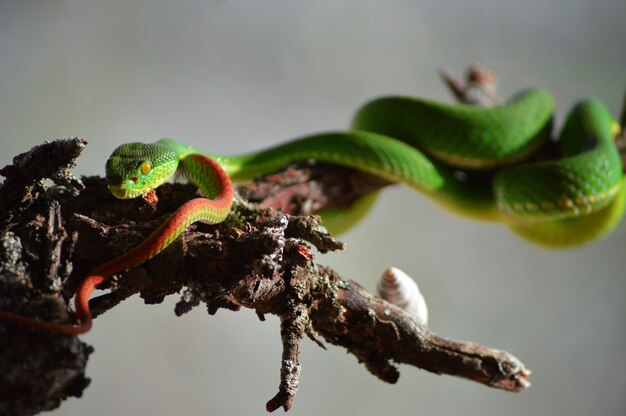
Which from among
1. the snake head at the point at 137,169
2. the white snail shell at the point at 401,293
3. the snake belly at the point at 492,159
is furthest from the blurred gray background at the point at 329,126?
the white snail shell at the point at 401,293

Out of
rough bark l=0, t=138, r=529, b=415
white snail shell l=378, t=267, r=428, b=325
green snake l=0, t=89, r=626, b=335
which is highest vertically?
green snake l=0, t=89, r=626, b=335

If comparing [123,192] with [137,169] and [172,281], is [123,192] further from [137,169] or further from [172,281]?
[172,281]

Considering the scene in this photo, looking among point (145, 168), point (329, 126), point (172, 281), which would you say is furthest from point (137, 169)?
point (329, 126)

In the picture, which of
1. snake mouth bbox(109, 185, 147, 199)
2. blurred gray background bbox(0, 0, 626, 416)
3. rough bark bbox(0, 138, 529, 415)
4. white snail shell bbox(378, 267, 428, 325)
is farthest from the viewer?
blurred gray background bbox(0, 0, 626, 416)

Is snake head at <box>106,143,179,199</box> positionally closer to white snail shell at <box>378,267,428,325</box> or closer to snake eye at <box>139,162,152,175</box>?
snake eye at <box>139,162,152,175</box>

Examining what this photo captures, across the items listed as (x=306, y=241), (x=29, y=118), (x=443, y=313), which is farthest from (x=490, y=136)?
(x=29, y=118)

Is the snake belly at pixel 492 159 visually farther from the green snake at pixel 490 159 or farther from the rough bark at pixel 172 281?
the rough bark at pixel 172 281

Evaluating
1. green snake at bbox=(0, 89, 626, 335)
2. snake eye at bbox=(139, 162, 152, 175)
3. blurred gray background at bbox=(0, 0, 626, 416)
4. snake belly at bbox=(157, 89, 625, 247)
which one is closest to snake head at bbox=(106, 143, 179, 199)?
snake eye at bbox=(139, 162, 152, 175)
